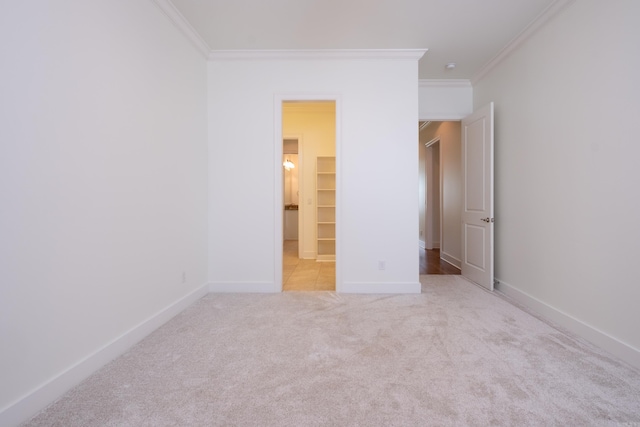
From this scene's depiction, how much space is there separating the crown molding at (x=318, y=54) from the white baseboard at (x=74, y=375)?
2905mm

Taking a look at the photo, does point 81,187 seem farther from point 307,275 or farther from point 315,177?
point 315,177

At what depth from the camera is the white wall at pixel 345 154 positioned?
373cm

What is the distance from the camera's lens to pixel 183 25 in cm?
306

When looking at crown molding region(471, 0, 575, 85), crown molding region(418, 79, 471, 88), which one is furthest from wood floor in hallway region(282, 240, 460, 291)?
crown molding region(471, 0, 575, 85)

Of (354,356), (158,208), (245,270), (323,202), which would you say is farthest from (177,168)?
(323,202)

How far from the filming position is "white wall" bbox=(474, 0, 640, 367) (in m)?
2.16

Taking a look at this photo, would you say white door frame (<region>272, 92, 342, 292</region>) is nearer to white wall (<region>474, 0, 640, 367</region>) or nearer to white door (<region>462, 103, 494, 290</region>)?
white door (<region>462, 103, 494, 290</region>)

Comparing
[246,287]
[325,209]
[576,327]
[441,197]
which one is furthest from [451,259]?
[246,287]

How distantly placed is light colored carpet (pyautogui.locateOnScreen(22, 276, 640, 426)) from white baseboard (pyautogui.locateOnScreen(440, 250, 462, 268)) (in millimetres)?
2510

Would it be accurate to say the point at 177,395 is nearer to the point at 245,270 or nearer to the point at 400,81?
the point at 245,270

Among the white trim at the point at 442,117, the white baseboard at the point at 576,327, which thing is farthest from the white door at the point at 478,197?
the white baseboard at the point at 576,327

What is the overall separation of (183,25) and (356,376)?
11.3 feet

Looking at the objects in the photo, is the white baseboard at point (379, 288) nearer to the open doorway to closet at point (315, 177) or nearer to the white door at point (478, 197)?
the white door at point (478, 197)

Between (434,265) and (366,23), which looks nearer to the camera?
(366,23)
